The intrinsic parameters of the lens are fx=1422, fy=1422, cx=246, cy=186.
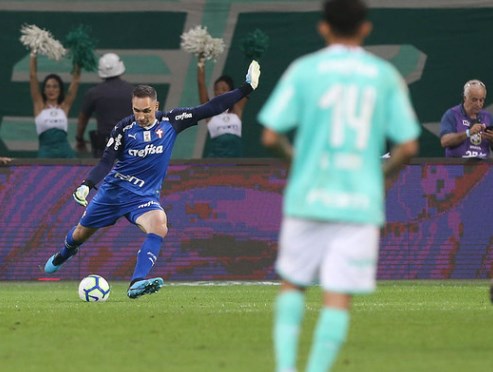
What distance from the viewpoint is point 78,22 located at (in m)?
20.6

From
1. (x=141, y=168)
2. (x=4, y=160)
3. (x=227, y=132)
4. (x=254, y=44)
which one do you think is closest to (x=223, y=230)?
(x=227, y=132)

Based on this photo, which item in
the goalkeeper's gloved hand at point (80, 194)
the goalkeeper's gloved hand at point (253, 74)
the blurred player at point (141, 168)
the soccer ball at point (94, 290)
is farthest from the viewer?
the blurred player at point (141, 168)

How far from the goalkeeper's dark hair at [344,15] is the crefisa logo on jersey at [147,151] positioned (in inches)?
303

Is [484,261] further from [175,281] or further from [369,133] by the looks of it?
[369,133]

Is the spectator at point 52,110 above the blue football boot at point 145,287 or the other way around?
above

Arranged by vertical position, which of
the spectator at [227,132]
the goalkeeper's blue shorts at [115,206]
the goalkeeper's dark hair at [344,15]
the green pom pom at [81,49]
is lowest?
the goalkeeper's blue shorts at [115,206]

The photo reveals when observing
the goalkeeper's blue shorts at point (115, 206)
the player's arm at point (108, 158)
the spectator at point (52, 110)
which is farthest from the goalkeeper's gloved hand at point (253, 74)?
the spectator at point (52, 110)

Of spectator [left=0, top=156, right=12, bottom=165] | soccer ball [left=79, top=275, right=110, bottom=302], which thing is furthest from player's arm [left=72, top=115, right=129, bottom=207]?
Answer: spectator [left=0, top=156, right=12, bottom=165]

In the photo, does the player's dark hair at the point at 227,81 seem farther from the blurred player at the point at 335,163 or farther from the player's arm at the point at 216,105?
the blurred player at the point at 335,163

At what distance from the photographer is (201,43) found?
62.6 ft

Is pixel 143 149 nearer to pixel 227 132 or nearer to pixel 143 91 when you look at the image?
pixel 143 91

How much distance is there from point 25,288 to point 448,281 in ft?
17.9

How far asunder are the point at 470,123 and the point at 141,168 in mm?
5158

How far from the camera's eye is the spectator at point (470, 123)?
1814 centimetres
